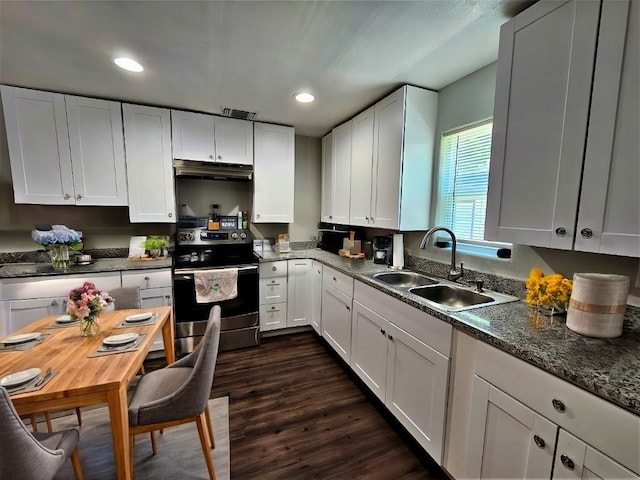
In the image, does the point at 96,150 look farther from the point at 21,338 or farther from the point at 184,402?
the point at 184,402

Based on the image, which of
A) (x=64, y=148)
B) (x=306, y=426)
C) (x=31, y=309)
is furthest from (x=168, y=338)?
(x=64, y=148)

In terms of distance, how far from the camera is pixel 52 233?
7.26 feet

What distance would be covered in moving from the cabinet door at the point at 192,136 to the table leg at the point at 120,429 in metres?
2.25

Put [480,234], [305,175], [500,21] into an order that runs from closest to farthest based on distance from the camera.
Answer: [500,21] → [480,234] → [305,175]

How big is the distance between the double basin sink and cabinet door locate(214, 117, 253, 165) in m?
1.91

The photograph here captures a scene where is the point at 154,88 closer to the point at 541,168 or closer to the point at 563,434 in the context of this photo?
the point at 541,168

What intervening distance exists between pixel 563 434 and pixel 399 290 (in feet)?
3.04

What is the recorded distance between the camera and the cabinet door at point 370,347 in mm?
1824

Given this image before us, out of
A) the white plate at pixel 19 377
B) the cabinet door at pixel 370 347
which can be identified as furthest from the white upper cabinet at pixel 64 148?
the cabinet door at pixel 370 347

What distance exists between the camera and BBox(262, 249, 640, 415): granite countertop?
2.62 ft

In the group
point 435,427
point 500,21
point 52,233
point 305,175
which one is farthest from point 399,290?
point 52,233

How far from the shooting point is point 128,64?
1.84 meters

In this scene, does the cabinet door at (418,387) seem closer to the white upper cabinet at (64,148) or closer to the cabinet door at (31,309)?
the cabinet door at (31,309)

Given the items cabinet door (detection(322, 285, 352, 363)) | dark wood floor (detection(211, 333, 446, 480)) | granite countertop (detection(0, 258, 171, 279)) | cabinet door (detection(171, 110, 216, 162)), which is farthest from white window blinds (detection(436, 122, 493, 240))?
Result: granite countertop (detection(0, 258, 171, 279))
